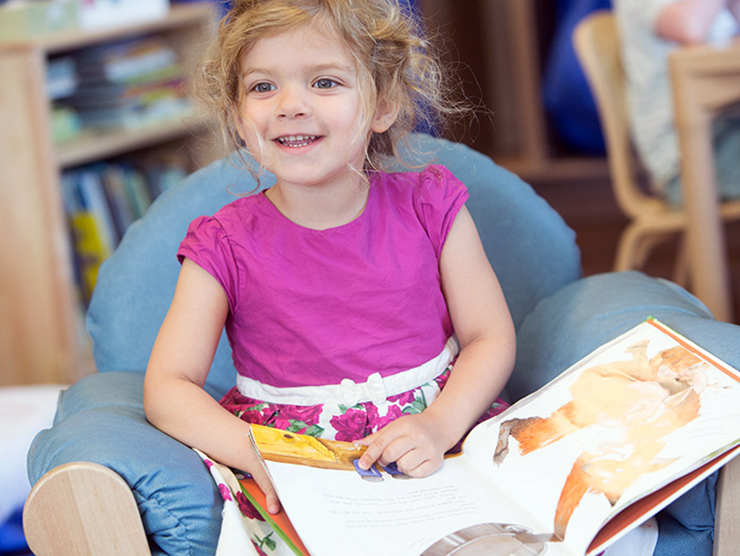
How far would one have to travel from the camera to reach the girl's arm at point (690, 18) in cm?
208

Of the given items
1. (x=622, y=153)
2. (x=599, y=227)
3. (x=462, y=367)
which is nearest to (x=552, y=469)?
(x=462, y=367)

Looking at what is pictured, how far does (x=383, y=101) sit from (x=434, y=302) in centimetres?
25

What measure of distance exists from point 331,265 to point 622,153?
1376 mm

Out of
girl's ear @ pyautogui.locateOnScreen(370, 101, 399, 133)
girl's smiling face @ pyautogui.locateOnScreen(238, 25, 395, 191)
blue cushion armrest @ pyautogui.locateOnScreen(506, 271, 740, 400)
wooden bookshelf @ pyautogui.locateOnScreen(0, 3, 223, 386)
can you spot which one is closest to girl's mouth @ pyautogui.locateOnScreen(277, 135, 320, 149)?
girl's smiling face @ pyautogui.locateOnScreen(238, 25, 395, 191)

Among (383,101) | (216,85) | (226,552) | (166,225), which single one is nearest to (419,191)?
(383,101)

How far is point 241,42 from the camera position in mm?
984

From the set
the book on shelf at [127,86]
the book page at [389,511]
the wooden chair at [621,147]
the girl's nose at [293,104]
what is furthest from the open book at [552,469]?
the book on shelf at [127,86]

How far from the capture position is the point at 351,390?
3.36 feet

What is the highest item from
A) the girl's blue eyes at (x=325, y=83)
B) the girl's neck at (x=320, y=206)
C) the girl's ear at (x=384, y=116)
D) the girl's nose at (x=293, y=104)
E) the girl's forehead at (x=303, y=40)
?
the girl's forehead at (x=303, y=40)

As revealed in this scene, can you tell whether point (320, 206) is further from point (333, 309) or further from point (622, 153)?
point (622, 153)

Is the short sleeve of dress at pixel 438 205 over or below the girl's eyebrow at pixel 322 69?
below

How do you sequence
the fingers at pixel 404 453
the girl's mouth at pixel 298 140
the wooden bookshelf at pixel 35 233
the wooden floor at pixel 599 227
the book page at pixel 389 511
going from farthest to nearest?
1. the wooden floor at pixel 599 227
2. the wooden bookshelf at pixel 35 233
3. the girl's mouth at pixel 298 140
4. the fingers at pixel 404 453
5. the book page at pixel 389 511

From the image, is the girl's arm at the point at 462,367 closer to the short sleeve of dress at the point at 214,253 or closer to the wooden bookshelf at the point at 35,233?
the short sleeve of dress at the point at 214,253

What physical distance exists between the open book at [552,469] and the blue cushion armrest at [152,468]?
0.26 feet
